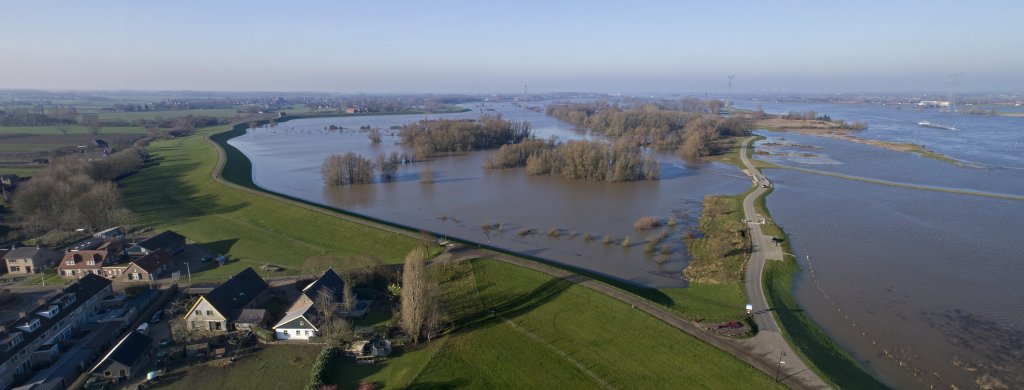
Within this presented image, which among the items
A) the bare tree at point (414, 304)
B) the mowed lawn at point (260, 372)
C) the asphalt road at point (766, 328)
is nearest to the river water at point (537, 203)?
the asphalt road at point (766, 328)

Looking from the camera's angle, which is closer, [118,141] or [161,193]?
[161,193]

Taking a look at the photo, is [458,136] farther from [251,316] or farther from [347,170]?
[251,316]

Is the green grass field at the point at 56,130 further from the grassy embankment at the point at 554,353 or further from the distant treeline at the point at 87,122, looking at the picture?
the grassy embankment at the point at 554,353

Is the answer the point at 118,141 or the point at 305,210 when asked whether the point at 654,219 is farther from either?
the point at 118,141

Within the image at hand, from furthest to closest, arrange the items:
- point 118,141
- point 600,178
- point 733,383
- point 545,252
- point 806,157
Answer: point 118,141 < point 806,157 < point 600,178 < point 545,252 < point 733,383

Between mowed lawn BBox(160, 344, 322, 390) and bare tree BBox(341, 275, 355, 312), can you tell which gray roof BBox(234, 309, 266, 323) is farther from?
bare tree BBox(341, 275, 355, 312)

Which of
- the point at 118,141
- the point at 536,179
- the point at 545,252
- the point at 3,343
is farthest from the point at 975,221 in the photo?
the point at 118,141
